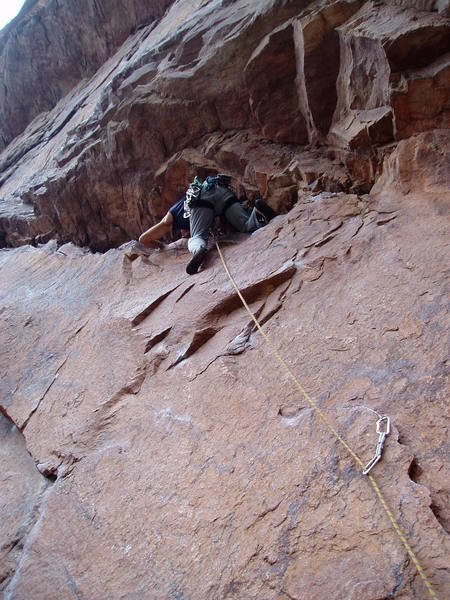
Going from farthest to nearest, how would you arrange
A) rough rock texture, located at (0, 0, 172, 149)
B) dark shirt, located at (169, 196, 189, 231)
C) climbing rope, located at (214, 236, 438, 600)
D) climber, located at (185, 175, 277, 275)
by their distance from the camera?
rough rock texture, located at (0, 0, 172, 149), dark shirt, located at (169, 196, 189, 231), climber, located at (185, 175, 277, 275), climbing rope, located at (214, 236, 438, 600)

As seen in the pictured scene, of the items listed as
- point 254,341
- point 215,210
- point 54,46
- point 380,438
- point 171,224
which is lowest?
point 380,438

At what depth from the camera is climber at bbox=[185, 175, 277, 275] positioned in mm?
4973

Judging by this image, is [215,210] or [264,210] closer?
[264,210]

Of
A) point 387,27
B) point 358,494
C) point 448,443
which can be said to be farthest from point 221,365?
point 387,27

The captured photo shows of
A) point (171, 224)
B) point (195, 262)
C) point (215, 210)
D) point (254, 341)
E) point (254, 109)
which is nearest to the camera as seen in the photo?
point (254, 341)

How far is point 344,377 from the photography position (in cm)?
251

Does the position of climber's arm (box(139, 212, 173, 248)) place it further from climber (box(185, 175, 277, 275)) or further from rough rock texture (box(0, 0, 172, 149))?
rough rock texture (box(0, 0, 172, 149))

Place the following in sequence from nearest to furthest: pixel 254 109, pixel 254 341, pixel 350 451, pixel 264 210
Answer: pixel 350 451, pixel 254 341, pixel 264 210, pixel 254 109

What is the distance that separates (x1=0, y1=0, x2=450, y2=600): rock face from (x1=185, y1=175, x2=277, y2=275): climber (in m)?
0.30

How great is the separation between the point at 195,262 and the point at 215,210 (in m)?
1.02

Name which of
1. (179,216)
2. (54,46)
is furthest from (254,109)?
(54,46)

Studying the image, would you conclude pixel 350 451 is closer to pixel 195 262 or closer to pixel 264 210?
pixel 195 262

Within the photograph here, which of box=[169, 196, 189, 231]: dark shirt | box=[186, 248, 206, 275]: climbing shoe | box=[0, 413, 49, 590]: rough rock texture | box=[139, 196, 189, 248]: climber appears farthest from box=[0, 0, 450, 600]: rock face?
box=[169, 196, 189, 231]: dark shirt

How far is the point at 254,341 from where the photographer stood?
314 centimetres
